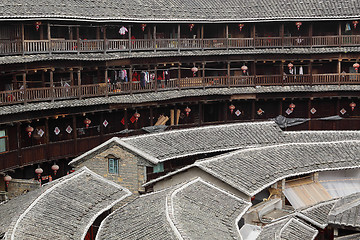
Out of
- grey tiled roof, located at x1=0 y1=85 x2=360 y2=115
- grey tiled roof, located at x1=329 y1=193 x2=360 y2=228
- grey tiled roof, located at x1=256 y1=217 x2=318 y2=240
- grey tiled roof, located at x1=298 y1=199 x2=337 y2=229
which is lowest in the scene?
grey tiled roof, located at x1=256 y1=217 x2=318 y2=240

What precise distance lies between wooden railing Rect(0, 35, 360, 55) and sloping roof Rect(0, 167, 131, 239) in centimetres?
1063

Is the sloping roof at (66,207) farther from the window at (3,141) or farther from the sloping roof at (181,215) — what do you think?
the window at (3,141)

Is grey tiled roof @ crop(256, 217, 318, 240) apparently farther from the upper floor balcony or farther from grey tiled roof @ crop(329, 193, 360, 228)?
the upper floor balcony

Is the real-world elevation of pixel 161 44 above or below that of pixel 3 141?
above

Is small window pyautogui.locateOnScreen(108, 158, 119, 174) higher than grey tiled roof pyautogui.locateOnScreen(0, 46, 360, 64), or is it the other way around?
grey tiled roof pyautogui.locateOnScreen(0, 46, 360, 64)

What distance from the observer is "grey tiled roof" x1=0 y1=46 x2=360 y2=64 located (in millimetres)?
42069

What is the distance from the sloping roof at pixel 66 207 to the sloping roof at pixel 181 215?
42.0 inches

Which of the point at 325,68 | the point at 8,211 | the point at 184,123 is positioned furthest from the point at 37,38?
the point at 325,68

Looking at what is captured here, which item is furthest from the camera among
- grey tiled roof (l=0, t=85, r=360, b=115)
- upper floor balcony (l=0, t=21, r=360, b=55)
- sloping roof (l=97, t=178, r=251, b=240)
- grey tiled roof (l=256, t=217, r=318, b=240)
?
upper floor balcony (l=0, t=21, r=360, b=55)

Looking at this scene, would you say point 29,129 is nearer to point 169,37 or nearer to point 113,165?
point 113,165

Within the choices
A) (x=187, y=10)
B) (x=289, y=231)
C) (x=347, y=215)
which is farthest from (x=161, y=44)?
(x=347, y=215)

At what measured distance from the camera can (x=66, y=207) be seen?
104 ft

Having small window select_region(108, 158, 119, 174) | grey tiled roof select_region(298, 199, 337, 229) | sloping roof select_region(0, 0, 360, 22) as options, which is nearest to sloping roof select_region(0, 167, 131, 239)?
small window select_region(108, 158, 119, 174)

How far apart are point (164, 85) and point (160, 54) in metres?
2.28
